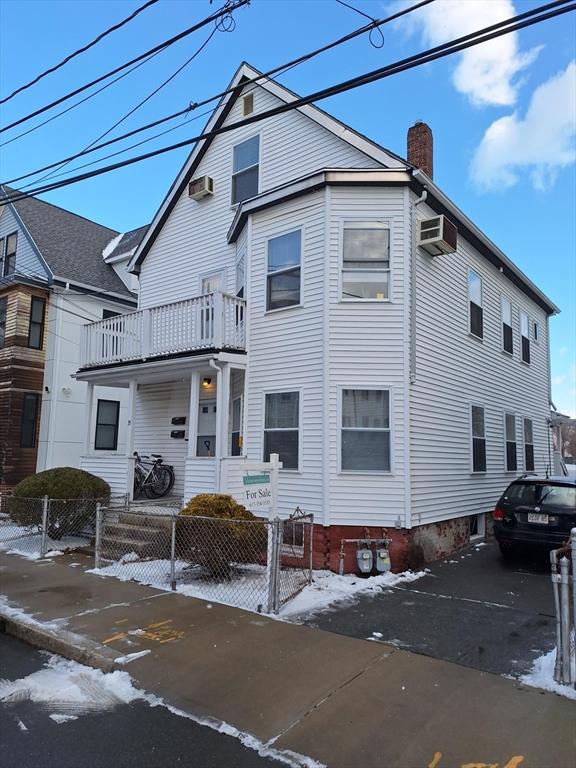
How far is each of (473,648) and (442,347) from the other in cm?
642

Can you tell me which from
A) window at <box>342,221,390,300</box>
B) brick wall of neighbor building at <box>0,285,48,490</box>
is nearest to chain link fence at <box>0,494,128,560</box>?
brick wall of neighbor building at <box>0,285,48,490</box>

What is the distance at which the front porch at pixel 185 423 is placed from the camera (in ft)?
32.3

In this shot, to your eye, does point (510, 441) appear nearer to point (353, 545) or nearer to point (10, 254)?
point (353, 545)

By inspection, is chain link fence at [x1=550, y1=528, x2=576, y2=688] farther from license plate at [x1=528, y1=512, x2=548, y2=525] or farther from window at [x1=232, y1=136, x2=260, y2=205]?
window at [x1=232, y1=136, x2=260, y2=205]

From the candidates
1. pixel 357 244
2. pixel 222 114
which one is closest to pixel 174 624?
pixel 357 244

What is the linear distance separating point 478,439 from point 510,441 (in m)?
2.49

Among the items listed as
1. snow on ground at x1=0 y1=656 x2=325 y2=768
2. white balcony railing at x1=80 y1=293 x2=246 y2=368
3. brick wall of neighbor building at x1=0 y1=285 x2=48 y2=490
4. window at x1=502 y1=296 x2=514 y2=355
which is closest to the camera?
snow on ground at x1=0 y1=656 x2=325 y2=768

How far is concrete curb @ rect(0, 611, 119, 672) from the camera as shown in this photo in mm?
5004

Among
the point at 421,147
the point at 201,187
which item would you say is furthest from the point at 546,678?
the point at 201,187

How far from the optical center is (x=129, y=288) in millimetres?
19906

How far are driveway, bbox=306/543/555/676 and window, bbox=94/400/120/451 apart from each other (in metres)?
12.4

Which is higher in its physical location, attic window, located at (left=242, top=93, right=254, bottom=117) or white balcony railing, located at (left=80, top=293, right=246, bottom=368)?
attic window, located at (left=242, top=93, right=254, bottom=117)

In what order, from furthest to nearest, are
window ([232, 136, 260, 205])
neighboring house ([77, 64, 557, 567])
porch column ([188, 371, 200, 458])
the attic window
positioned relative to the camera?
the attic window → window ([232, 136, 260, 205]) → porch column ([188, 371, 200, 458]) → neighboring house ([77, 64, 557, 567])

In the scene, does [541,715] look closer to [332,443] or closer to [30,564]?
[332,443]
